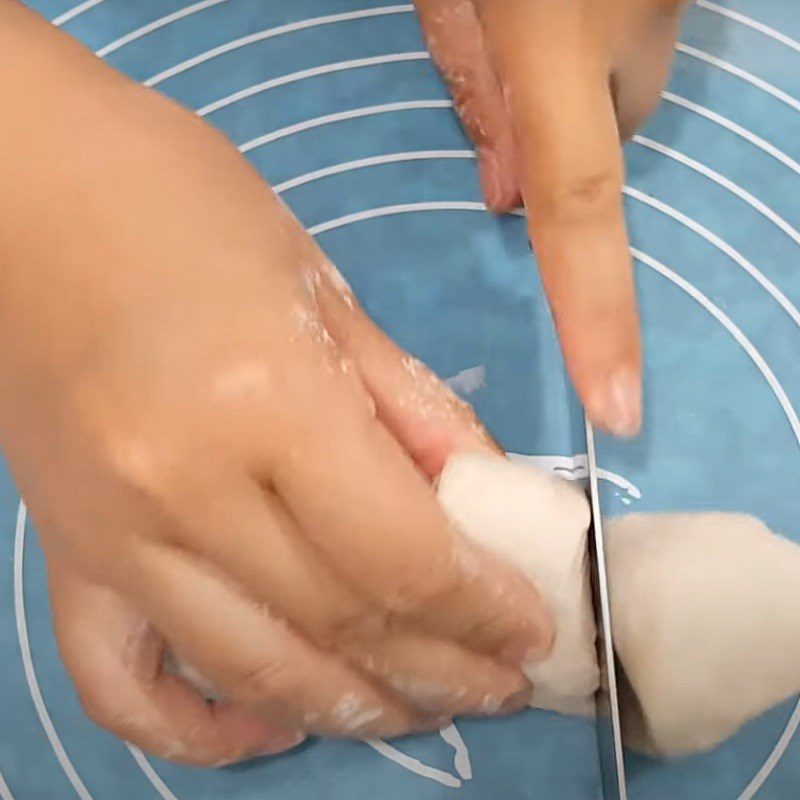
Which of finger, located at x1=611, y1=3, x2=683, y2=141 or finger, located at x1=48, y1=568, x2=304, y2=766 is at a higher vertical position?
finger, located at x1=611, y1=3, x2=683, y2=141

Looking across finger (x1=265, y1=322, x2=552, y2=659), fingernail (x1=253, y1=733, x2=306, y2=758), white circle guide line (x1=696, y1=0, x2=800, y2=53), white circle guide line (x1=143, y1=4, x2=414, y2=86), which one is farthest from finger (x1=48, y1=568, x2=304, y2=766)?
white circle guide line (x1=696, y1=0, x2=800, y2=53)

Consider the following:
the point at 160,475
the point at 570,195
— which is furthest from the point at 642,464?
the point at 160,475

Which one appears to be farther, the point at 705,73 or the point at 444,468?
the point at 705,73

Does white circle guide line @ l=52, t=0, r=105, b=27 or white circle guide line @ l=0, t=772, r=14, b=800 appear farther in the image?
white circle guide line @ l=52, t=0, r=105, b=27

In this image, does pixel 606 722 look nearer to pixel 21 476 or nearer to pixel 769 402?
pixel 769 402

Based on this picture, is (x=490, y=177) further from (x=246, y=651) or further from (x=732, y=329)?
(x=246, y=651)

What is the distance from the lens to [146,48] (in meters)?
0.84

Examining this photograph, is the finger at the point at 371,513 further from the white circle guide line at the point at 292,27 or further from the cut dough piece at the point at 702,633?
the white circle guide line at the point at 292,27

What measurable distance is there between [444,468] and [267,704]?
17 centimetres

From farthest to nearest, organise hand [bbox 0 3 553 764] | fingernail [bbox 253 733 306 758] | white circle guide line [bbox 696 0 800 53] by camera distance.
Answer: white circle guide line [bbox 696 0 800 53] < fingernail [bbox 253 733 306 758] < hand [bbox 0 3 553 764]

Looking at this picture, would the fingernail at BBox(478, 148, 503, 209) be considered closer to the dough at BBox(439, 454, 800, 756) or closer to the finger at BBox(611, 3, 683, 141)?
the finger at BBox(611, 3, 683, 141)

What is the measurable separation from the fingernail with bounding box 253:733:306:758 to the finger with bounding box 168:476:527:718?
3.2 inches

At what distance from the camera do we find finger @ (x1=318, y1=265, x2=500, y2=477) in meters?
0.63

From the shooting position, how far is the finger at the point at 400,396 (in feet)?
2.06
